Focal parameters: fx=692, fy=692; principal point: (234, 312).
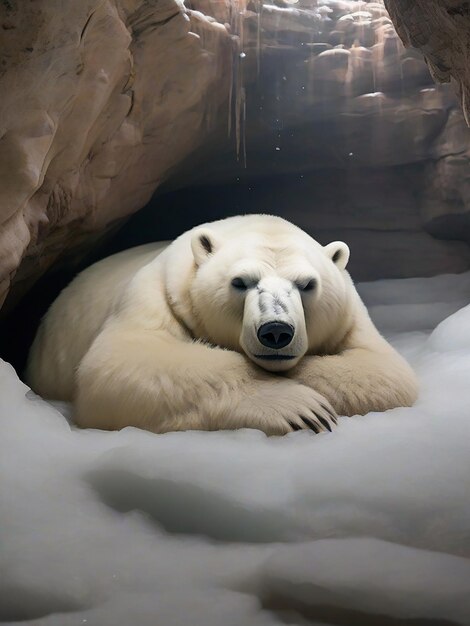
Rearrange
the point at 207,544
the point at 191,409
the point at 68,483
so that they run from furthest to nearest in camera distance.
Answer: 1. the point at 191,409
2. the point at 68,483
3. the point at 207,544

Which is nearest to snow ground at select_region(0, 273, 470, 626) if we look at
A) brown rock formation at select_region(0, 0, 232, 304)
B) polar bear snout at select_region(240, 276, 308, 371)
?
polar bear snout at select_region(240, 276, 308, 371)

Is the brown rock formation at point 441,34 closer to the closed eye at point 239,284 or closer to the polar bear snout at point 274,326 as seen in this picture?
the polar bear snout at point 274,326

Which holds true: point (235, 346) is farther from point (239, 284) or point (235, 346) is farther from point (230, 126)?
point (230, 126)

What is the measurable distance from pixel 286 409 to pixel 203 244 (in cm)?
119

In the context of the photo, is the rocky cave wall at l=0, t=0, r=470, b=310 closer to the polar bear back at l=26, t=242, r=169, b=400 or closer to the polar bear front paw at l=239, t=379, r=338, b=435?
the polar bear back at l=26, t=242, r=169, b=400

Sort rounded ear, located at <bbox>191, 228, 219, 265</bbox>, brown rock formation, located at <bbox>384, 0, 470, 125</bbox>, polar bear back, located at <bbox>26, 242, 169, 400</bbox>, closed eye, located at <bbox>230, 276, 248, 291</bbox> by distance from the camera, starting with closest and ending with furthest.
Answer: brown rock formation, located at <bbox>384, 0, 470, 125</bbox>
closed eye, located at <bbox>230, 276, 248, 291</bbox>
rounded ear, located at <bbox>191, 228, 219, 265</bbox>
polar bear back, located at <bbox>26, 242, 169, 400</bbox>

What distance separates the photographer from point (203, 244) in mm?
3711

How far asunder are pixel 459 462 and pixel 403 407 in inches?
34.9

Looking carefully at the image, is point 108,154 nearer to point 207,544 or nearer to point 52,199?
point 52,199

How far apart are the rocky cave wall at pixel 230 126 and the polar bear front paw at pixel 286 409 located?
4.29 ft

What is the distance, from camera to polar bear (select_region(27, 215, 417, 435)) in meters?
2.97

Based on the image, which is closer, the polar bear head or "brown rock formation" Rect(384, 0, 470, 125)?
"brown rock formation" Rect(384, 0, 470, 125)

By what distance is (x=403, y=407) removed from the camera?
319 cm

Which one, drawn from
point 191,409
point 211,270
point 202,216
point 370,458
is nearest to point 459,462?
point 370,458
